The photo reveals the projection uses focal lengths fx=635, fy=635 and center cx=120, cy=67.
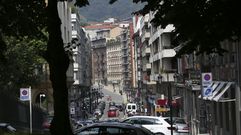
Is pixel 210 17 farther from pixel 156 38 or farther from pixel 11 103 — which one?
pixel 156 38

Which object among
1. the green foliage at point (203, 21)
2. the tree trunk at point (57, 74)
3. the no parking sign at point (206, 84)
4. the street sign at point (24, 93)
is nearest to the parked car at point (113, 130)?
the no parking sign at point (206, 84)

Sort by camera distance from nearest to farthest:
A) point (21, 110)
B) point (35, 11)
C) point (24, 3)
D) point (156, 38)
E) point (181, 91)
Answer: point (24, 3), point (35, 11), point (21, 110), point (181, 91), point (156, 38)

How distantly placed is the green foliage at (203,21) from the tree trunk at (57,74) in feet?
7.05

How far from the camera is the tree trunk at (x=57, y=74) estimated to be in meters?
11.1

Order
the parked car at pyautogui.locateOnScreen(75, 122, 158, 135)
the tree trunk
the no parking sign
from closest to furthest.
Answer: the tree trunk
the parked car at pyautogui.locateOnScreen(75, 122, 158, 135)
the no parking sign

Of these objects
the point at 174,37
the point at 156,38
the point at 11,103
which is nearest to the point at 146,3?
the point at 174,37

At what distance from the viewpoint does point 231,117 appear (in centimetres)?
3700

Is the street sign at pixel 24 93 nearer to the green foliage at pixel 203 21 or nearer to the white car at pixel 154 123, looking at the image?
the white car at pixel 154 123

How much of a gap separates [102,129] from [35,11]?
33.9ft

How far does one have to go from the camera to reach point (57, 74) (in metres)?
11.2

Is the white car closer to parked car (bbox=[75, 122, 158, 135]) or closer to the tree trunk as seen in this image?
parked car (bbox=[75, 122, 158, 135])

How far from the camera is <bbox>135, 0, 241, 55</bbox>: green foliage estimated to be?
36.6ft

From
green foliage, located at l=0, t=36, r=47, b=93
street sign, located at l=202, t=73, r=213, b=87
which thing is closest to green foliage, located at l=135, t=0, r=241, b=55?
street sign, located at l=202, t=73, r=213, b=87

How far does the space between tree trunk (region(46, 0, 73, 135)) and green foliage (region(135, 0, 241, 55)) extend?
2.15m
